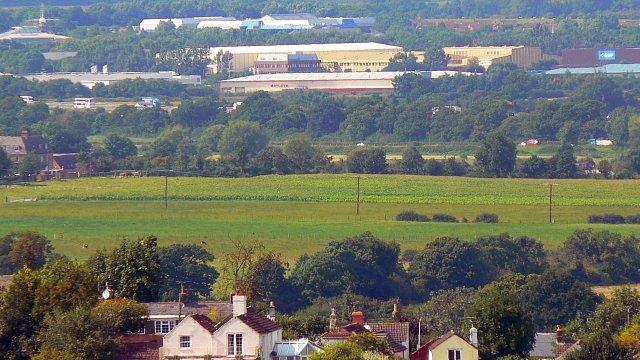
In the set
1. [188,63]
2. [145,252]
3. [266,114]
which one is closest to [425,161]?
[266,114]

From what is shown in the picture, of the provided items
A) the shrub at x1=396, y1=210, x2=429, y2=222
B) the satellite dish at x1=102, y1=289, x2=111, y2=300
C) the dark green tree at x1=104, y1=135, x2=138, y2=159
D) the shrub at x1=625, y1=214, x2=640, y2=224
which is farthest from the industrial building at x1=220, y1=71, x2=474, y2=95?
the satellite dish at x1=102, y1=289, x2=111, y2=300

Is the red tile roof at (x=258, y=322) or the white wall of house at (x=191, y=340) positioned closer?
the red tile roof at (x=258, y=322)

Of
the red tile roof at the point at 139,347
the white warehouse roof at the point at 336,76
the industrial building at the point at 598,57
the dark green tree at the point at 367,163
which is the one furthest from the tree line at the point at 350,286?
the industrial building at the point at 598,57

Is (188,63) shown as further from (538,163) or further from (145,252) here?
(145,252)

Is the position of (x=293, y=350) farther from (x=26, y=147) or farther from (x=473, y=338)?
(x=26, y=147)

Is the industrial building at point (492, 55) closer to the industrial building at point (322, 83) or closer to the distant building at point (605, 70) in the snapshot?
the distant building at point (605, 70)

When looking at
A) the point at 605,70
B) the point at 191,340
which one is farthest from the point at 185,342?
the point at 605,70

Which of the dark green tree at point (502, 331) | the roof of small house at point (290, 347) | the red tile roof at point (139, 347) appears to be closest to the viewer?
the roof of small house at point (290, 347)
